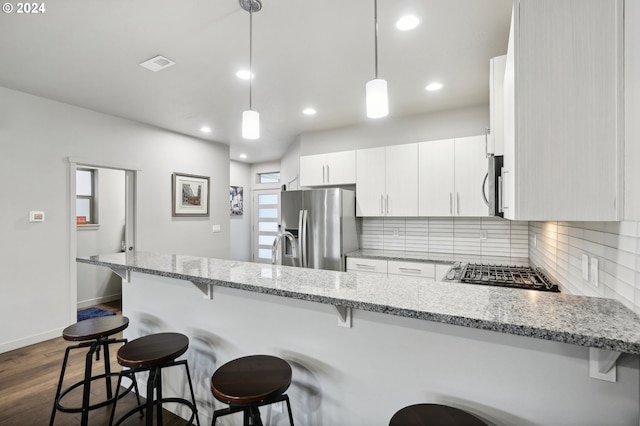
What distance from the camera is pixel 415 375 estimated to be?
1.29 metres

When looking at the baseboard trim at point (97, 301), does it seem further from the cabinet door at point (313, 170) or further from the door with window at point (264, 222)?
the cabinet door at point (313, 170)

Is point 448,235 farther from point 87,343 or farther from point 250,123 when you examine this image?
point 87,343

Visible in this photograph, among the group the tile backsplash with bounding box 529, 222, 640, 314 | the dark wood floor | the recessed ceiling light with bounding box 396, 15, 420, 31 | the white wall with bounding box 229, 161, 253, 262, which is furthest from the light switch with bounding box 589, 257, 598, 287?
the white wall with bounding box 229, 161, 253, 262

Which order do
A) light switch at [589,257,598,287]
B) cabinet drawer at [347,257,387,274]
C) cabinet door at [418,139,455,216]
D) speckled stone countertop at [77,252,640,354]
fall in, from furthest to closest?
cabinet drawer at [347,257,387,274], cabinet door at [418,139,455,216], light switch at [589,257,598,287], speckled stone countertop at [77,252,640,354]

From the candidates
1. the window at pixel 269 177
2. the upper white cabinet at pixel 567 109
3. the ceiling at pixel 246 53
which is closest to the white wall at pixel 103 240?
the ceiling at pixel 246 53

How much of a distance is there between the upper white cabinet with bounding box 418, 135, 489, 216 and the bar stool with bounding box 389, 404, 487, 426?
2669mm

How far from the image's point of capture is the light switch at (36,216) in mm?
3266

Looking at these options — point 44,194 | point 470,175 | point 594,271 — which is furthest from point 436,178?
point 44,194

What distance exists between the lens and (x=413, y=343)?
1296 mm

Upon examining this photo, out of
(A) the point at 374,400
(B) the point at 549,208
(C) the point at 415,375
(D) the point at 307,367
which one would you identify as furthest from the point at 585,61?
(D) the point at 307,367

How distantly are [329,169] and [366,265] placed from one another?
4.47ft

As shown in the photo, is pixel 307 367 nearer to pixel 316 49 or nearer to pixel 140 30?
pixel 316 49

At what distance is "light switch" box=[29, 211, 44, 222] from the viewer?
10.7 feet

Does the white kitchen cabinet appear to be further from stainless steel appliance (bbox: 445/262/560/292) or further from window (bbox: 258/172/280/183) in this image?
window (bbox: 258/172/280/183)
